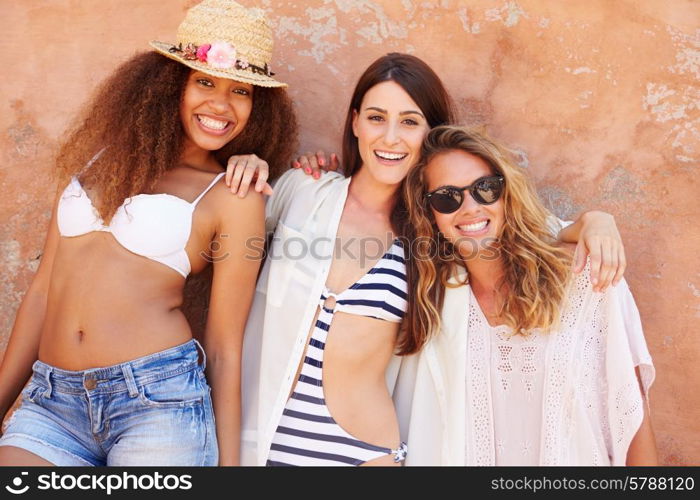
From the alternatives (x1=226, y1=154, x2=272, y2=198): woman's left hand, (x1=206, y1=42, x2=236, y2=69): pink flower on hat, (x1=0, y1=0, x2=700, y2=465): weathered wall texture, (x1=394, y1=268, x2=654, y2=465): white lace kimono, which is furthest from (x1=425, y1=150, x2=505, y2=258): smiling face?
(x1=206, y1=42, x2=236, y2=69): pink flower on hat

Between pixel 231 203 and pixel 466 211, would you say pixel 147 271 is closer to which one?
pixel 231 203

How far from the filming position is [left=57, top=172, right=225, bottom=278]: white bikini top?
2.99m

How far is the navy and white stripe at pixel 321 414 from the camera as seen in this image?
3.22 metres

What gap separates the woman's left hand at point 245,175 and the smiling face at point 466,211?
84 cm

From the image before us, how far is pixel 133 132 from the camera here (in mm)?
3258

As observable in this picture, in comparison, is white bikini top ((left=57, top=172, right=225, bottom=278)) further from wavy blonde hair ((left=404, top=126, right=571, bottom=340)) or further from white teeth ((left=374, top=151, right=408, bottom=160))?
wavy blonde hair ((left=404, top=126, right=571, bottom=340))

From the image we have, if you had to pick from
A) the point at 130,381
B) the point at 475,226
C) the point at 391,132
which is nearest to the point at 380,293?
the point at 475,226

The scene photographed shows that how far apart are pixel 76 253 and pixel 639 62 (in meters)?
3.12

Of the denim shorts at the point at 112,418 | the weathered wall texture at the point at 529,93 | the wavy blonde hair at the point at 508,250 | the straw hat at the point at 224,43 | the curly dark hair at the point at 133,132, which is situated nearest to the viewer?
the denim shorts at the point at 112,418

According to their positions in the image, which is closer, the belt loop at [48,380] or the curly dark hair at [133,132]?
the belt loop at [48,380]

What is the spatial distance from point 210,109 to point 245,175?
36 cm

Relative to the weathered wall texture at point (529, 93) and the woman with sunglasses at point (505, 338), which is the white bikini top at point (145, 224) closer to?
the woman with sunglasses at point (505, 338)

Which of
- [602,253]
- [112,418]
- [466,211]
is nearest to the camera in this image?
[112,418]

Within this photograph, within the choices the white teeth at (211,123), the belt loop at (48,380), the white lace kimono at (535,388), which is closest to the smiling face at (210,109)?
the white teeth at (211,123)
